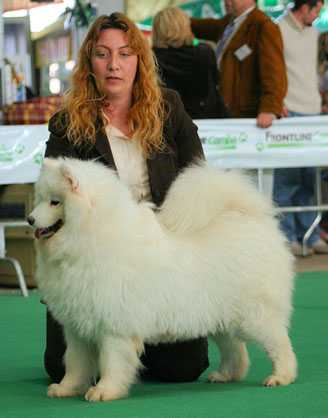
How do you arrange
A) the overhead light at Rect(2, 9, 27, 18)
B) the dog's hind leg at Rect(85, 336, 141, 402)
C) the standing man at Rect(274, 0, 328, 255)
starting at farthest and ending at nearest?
the overhead light at Rect(2, 9, 27, 18) < the standing man at Rect(274, 0, 328, 255) < the dog's hind leg at Rect(85, 336, 141, 402)

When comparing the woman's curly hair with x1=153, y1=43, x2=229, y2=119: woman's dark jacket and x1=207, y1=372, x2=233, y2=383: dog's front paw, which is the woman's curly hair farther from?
x1=153, y1=43, x2=229, y2=119: woman's dark jacket

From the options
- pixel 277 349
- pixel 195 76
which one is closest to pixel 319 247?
pixel 195 76

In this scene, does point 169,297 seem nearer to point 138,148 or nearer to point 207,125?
point 138,148

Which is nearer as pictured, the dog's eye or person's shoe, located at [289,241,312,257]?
the dog's eye

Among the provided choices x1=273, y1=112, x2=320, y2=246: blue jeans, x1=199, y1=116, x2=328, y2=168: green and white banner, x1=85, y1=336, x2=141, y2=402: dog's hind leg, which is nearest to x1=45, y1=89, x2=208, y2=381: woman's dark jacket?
x1=85, y1=336, x2=141, y2=402: dog's hind leg

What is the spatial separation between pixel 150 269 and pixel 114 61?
0.91 m

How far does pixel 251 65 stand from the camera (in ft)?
23.8

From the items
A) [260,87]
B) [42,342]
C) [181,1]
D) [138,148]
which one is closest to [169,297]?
[138,148]

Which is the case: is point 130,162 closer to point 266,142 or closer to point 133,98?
point 133,98

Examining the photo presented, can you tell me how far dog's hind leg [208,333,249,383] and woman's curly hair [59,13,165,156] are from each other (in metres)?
0.78

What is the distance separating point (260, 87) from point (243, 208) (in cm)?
360

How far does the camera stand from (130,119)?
4.05m

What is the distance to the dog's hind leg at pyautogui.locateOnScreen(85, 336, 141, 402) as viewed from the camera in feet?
11.4

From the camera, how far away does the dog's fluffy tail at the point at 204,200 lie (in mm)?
3686
